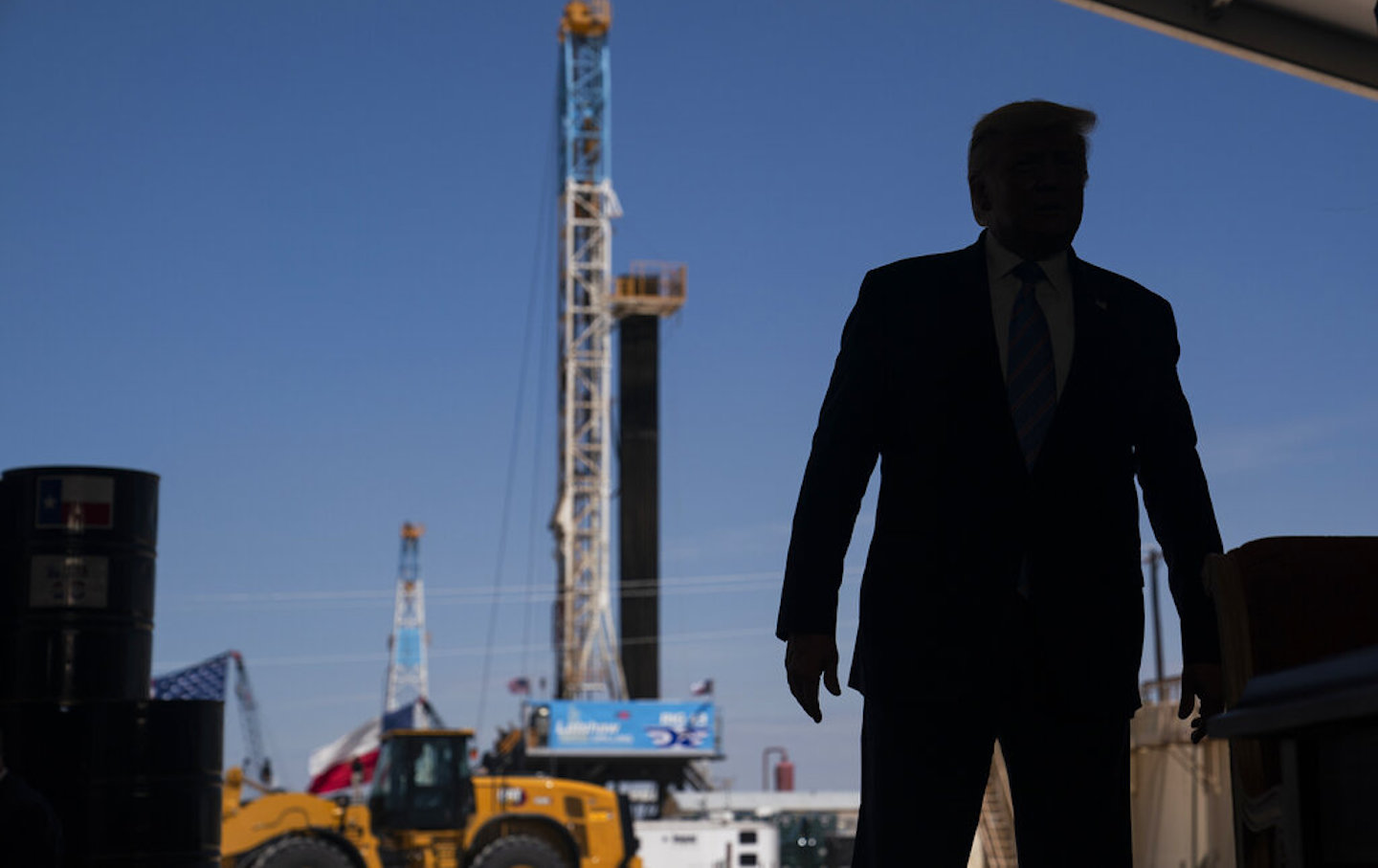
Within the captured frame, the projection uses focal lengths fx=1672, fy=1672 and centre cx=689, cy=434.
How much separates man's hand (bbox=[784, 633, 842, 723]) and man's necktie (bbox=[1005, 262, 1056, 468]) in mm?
321

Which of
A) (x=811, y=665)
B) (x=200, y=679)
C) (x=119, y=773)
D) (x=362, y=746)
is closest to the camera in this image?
(x=811, y=665)

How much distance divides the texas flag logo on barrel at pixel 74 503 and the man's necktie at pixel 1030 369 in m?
3.64

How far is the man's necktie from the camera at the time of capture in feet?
6.48

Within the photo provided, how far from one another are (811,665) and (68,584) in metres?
3.55

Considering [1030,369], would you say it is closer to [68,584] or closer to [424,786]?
[68,584]

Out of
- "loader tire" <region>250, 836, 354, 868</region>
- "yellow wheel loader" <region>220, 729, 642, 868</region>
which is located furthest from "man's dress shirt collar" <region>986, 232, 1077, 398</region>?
"loader tire" <region>250, 836, 354, 868</region>

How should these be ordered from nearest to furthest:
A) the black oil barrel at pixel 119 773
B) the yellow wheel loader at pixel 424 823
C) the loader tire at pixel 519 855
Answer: the black oil barrel at pixel 119 773, the yellow wheel loader at pixel 424 823, the loader tire at pixel 519 855

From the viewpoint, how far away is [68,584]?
4879 millimetres

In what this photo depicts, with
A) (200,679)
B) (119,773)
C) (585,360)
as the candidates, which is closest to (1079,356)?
(119,773)

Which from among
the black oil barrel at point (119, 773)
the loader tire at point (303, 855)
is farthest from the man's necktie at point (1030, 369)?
the loader tire at point (303, 855)

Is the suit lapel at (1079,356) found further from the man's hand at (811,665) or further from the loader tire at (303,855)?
the loader tire at (303,855)

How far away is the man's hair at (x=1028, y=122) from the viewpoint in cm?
199

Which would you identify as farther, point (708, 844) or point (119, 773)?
point (708, 844)

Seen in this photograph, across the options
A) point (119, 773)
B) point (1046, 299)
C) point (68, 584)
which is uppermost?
point (1046, 299)
